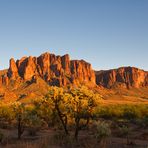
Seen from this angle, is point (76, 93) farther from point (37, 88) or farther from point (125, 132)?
point (37, 88)

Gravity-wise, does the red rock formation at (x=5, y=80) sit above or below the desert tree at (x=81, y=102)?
above

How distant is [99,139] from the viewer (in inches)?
825

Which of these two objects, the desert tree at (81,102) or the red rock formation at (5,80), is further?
the red rock formation at (5,80)

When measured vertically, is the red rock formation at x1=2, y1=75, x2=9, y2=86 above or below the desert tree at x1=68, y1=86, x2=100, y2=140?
above

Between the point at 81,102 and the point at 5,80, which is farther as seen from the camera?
the point at 5,80

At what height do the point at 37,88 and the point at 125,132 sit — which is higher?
the point at 37,88

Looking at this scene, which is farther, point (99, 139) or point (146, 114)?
point (146, 114)

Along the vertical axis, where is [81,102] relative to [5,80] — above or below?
below

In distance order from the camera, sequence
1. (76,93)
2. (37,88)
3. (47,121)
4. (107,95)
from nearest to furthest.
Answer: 1. (76,93)
2. (47,121)
3. (37,88)
4. (107,95)

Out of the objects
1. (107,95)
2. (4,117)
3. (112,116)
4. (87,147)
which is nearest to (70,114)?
(87,147)

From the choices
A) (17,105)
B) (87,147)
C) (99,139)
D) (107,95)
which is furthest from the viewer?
(107,95)

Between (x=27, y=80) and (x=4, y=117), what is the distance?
14230 centimetres

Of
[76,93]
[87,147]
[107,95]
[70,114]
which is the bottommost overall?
[87,147]

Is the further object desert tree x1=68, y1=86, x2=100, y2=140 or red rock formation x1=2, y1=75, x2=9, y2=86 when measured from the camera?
red rock formation x1=2, y1=75, x2=9, y2=86
